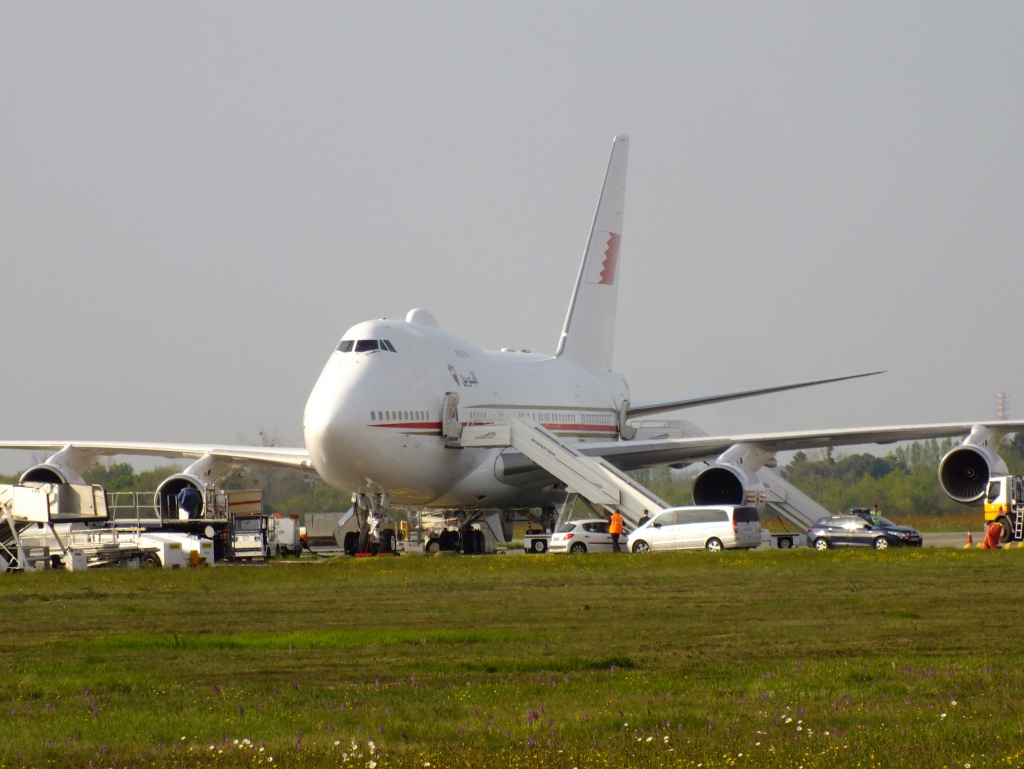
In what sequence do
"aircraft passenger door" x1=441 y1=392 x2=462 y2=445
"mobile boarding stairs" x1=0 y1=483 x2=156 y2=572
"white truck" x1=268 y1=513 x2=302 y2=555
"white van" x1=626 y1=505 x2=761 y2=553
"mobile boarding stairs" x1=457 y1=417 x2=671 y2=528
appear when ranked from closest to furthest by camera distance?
"mobile boarding stairs" x1=0 y1=483 x2=156 y2=572 → "white van" x1=626 y1=505 x2=761 y2=553 → "mobile boarding stairs" x1=457 y1=417 x2=671 y2=528 → "aircraft passenger door" x1=441 y1=392 x2=462 y2=445 → "white truck" x1=268 y1=513 x2=302 y2=555

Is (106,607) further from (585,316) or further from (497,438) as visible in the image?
(585,316)

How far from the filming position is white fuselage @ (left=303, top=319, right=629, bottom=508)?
34906mm

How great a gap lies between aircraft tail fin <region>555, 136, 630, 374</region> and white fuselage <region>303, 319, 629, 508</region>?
33.6 feet

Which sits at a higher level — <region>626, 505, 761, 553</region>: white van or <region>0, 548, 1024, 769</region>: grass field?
<region>626, 505, 761, 553</region>: white van

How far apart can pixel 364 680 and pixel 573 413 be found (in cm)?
3523

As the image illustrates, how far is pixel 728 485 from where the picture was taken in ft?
126

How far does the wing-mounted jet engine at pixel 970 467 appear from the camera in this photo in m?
36.6

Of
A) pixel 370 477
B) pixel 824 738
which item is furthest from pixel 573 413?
pixel 824 738

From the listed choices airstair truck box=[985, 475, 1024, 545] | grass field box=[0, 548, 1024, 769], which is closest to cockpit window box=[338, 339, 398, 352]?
grass field box=[0, 548, 1024, 769]

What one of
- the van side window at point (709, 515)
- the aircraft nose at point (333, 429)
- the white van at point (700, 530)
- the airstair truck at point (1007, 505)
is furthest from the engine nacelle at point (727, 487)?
the aircraft nose at point (333, 429)

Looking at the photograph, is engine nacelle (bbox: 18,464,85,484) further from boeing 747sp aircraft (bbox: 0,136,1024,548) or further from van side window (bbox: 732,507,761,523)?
van side window (bbox: 732,507,761,523)

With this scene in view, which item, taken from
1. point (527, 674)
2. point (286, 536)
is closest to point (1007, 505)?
point (286, 536)

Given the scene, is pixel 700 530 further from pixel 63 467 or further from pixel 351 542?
pixel 63 467

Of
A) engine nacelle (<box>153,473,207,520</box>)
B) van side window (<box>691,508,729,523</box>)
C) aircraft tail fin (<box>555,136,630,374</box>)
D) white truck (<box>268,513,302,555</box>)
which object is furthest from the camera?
aircraft tail fin (<box>555,136,630,374</box>)
